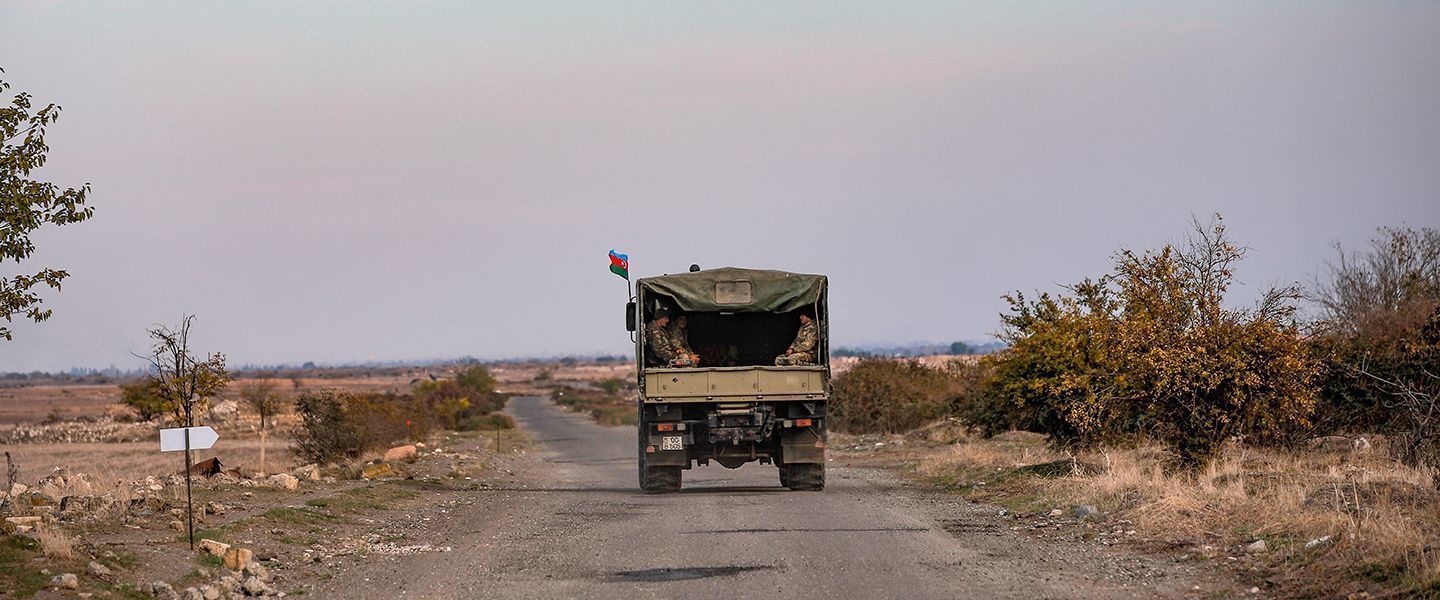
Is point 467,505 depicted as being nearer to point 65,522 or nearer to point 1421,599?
point 65,522

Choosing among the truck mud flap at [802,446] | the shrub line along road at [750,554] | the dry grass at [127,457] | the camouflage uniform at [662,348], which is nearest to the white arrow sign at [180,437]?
the shrub line along road at [750,554]

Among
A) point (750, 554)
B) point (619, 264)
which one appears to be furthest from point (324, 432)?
point (750, 554)

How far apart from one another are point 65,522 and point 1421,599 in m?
12.8

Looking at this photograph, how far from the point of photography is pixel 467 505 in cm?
2062

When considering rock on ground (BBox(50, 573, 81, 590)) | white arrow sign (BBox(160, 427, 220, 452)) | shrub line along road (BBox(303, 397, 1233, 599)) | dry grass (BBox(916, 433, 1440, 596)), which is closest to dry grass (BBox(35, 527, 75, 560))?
rock on ground (BBox(50, 573, 81, 590))

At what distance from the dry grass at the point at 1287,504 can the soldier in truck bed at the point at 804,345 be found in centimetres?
332

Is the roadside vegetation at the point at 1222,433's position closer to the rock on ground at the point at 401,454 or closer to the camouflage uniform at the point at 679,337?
the camouflage uniform at the point at 679,337

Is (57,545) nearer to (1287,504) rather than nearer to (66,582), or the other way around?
(66,582)

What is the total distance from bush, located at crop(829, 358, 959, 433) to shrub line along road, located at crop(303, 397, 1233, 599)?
24.9 meters

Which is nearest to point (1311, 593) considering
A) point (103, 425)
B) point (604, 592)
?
point (604, 592)

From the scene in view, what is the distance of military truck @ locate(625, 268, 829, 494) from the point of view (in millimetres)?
20859

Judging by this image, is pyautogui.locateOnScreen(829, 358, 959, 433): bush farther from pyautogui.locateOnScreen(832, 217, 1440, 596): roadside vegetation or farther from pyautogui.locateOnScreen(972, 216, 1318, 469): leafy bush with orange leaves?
pyautogui.locateOnScreen(972, 216, 1318, 469): leafy bush with orange leaves

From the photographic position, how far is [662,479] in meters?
22.0

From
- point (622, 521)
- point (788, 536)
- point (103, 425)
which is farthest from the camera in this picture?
point (103, 425)
